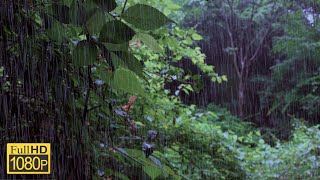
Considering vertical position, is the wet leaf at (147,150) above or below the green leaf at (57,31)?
below

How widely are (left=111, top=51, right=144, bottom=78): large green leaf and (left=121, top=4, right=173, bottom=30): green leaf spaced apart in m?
0.05

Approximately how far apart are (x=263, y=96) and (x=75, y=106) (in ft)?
42.2

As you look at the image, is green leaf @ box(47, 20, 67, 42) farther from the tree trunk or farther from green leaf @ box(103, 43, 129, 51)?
the tree trunk

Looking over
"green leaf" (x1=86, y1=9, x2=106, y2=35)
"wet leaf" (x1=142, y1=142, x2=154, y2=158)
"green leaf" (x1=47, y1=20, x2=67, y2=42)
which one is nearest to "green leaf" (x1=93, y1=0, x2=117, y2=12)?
"green leaf" (x1=86, y1=9, x2=106, y2=35)

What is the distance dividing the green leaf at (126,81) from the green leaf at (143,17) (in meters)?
0.08

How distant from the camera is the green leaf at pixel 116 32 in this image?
A: 0.55 m

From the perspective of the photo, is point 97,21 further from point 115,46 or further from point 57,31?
point 57,31

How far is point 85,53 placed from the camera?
0.58 metres

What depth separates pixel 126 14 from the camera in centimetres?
57

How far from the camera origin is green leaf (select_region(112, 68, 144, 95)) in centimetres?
60

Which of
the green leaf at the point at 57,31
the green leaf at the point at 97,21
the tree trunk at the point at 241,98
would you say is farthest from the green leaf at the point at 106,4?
the tree trunk at the point at 241,98

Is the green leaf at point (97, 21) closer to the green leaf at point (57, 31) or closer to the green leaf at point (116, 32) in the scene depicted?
the green leaf at point (116, 32)

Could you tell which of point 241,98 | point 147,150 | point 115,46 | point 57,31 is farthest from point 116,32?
point 241,98

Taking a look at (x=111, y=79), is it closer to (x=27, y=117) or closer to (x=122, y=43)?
(x=122, y=43)
